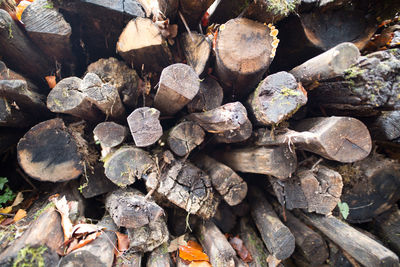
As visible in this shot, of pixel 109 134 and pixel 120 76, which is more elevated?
pixel 120 76

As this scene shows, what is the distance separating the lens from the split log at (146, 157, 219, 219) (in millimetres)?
1898

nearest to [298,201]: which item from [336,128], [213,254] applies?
[336,128]

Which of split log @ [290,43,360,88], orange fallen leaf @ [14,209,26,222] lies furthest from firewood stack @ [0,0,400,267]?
orange fallen leaf @ [14,209,26,222]

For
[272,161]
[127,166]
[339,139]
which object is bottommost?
[127,166]

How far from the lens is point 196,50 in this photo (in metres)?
2.00

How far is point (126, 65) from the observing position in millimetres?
2250

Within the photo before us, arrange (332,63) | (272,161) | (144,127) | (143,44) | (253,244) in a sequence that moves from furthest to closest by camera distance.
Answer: (253,244), (143,44), (272,161), (144,127), (332,63)

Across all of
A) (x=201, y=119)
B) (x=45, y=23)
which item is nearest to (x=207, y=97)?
(x=201, y=119)

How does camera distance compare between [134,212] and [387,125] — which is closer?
[134,212]

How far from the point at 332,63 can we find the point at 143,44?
1.57 meters

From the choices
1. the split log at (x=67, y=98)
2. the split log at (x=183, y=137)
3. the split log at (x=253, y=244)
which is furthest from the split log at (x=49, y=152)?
the split log at (x=253, y=244)

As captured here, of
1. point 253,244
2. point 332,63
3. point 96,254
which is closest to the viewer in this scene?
point 332,63

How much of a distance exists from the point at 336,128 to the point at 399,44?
1.55 m

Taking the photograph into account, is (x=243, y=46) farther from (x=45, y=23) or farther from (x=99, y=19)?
(x=45, y=23)
